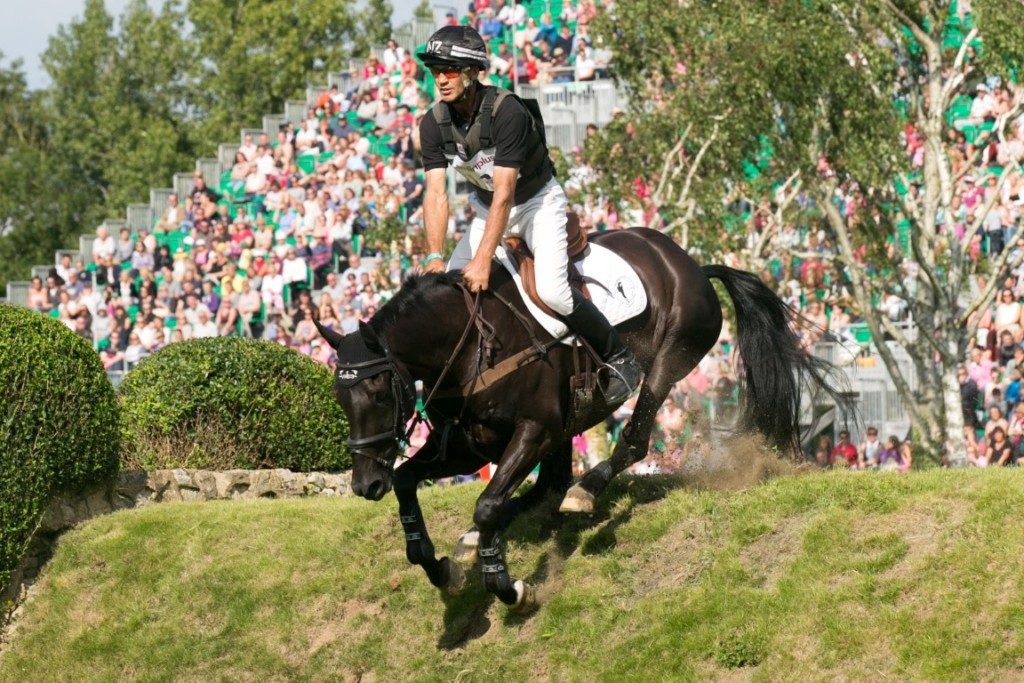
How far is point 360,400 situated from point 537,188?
2089 mm

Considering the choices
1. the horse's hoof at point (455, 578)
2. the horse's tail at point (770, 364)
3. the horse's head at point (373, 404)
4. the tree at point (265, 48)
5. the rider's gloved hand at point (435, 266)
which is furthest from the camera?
the tree at point (265, 48)

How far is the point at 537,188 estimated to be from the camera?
377 inches

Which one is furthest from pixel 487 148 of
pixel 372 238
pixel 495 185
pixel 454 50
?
pixel 372 238

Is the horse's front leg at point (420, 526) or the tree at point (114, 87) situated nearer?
the horse's front leg at point (420, 526)

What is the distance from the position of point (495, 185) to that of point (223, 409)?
5576 millimetres

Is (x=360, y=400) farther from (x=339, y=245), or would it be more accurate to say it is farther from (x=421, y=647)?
(x=339, y=245)

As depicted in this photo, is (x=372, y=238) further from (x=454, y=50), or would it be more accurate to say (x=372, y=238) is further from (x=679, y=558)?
(x=679, y=558)

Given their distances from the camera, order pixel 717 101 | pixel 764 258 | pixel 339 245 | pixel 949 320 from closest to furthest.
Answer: pixel 949 320 → pixel 717 101 → pixel 764 258 → pixel 339 245

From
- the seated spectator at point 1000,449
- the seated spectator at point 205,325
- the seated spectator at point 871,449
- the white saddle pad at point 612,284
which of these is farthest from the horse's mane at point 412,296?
the seated spectator at point 205,325

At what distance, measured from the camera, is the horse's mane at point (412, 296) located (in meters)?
8.66

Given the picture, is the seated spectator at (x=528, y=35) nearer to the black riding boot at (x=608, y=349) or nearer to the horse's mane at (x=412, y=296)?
the black riding boot at (x=608, y=349)

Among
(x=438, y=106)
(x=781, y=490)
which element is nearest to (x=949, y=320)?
(x=781, y=490)

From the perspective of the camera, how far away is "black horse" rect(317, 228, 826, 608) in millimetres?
8375

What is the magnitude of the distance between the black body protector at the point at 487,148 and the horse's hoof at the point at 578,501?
75.3 inches
